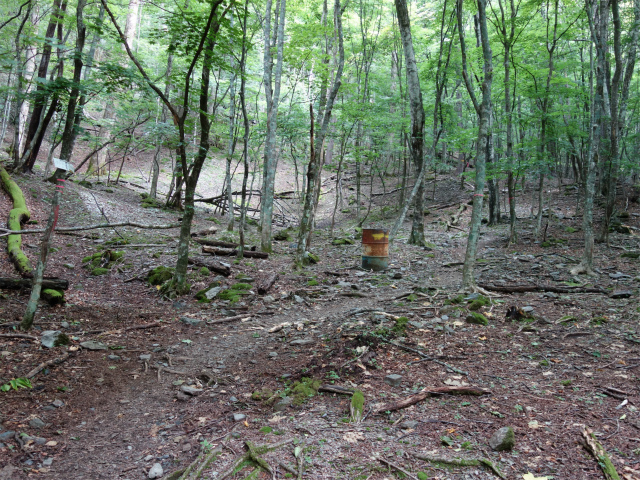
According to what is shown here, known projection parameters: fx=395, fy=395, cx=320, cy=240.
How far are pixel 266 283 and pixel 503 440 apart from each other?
5.44 metres

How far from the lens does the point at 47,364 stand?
13.3ft

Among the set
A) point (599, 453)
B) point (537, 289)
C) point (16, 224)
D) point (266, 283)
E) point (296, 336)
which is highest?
point (16, 224)

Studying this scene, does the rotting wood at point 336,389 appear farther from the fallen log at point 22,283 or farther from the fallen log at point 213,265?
the fallen log at point 213,265

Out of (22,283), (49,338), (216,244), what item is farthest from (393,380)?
(216,244)

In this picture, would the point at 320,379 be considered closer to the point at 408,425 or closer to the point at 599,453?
the point at 408,425

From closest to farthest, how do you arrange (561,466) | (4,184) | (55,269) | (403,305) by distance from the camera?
(561,466) < (403,305) < (55,269) < (4,184)

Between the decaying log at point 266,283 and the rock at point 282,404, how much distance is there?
3.93m

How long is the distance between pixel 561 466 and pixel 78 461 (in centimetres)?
333

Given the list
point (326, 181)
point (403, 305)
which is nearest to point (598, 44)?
point (403, 305)

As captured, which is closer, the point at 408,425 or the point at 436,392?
the point at 408,425

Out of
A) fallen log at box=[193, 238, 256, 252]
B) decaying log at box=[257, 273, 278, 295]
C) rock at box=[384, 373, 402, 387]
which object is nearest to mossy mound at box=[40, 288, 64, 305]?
decaying log at box=[257, 273, 278, 295]

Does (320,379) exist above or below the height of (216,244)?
below

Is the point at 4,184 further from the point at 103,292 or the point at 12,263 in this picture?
the point at 103,292

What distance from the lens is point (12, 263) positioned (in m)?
6.94
